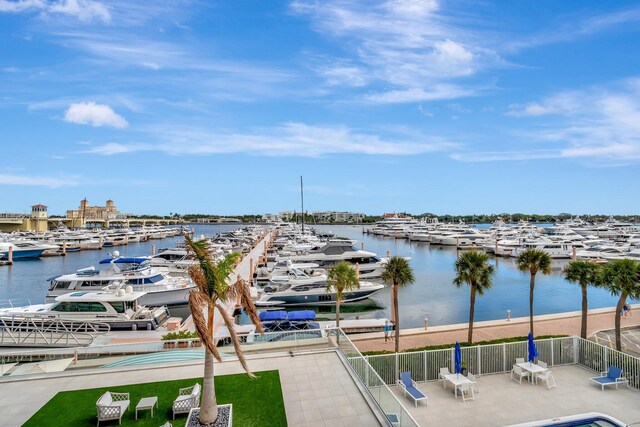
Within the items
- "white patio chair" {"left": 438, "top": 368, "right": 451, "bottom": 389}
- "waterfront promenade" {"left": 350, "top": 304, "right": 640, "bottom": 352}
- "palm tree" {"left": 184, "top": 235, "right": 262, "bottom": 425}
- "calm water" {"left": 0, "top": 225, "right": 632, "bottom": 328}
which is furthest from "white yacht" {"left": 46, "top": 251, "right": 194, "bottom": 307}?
"white patio chair" {"left": 438, "top": 368, "right": 451, "bottom": 389}

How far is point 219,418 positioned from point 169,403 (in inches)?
88.0

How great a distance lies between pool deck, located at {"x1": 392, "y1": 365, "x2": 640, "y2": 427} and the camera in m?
12.2

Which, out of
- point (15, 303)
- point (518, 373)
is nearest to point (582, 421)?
point (518, 373)

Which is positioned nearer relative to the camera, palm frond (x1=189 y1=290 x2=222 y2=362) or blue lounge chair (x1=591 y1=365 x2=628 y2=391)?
palm frond (x1=189 y1=290 x2=222 y2=362)

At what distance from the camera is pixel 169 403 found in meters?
10.5

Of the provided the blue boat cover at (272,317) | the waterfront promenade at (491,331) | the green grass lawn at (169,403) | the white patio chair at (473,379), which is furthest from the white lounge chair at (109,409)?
the blue boat cover at (272,317)

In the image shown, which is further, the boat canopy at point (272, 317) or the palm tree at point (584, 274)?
the boat canopy at point (272, 317)

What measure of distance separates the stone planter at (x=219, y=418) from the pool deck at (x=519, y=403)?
637 centimetres

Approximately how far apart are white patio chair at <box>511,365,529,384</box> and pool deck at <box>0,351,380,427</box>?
295 inches

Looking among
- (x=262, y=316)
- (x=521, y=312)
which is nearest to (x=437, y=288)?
(x=521, y=312)

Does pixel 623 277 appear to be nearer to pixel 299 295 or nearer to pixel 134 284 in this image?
pixel 299 295

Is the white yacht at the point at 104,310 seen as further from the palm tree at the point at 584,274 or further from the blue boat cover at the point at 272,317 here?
the palm tree at the point at 584,274

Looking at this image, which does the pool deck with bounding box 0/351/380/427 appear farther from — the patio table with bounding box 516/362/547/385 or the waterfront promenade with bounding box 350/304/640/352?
the waterfront promenade with bounding box 350/304/640/352

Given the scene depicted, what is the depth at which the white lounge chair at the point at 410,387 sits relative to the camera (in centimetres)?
1321
